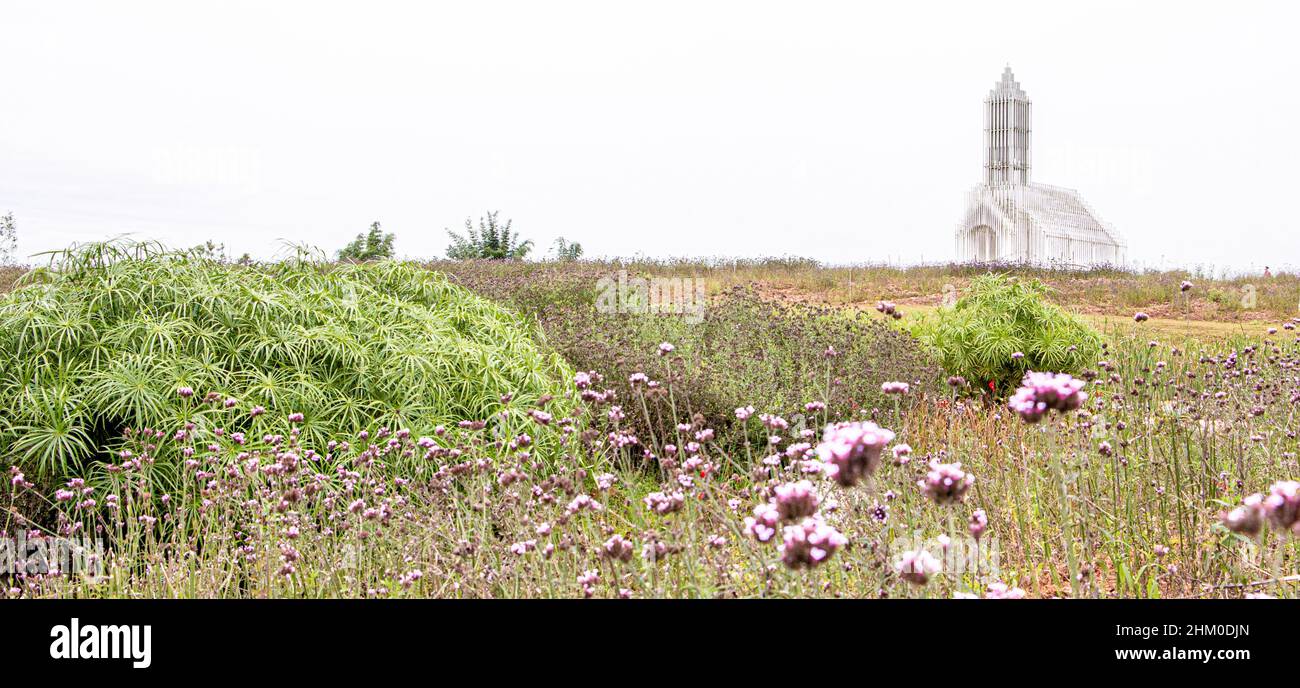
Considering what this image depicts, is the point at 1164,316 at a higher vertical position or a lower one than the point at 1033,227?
lower

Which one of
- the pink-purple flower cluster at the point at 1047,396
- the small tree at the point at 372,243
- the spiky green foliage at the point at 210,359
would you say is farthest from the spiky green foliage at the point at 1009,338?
the small tree at the point at 372,243

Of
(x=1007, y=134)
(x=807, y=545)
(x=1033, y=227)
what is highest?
(x=1007, y=134)

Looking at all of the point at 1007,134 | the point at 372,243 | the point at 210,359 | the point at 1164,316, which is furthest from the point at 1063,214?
the point at 210,359

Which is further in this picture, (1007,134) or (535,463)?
(1007,134)

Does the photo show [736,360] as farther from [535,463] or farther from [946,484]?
[946,484]

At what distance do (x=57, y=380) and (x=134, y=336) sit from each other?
1.20 ft

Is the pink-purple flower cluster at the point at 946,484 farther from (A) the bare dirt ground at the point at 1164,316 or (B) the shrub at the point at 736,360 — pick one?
(A) the bare dirt ground at the point at 1164,316

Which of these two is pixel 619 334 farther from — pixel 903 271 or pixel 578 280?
pixel 903 271

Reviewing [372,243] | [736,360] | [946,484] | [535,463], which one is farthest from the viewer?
[372,243]

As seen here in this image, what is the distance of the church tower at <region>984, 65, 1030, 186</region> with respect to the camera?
39.5 meters

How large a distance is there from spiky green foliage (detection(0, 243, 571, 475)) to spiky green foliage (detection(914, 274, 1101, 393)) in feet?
13.1

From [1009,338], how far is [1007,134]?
35.8 meters

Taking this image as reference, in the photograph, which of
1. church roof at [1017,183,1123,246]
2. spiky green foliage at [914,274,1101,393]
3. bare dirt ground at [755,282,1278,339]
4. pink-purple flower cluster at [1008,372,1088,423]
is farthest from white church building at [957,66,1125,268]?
pink-purple flower cluster at [1008,372,1088,423]

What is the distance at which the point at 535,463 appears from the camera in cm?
404
